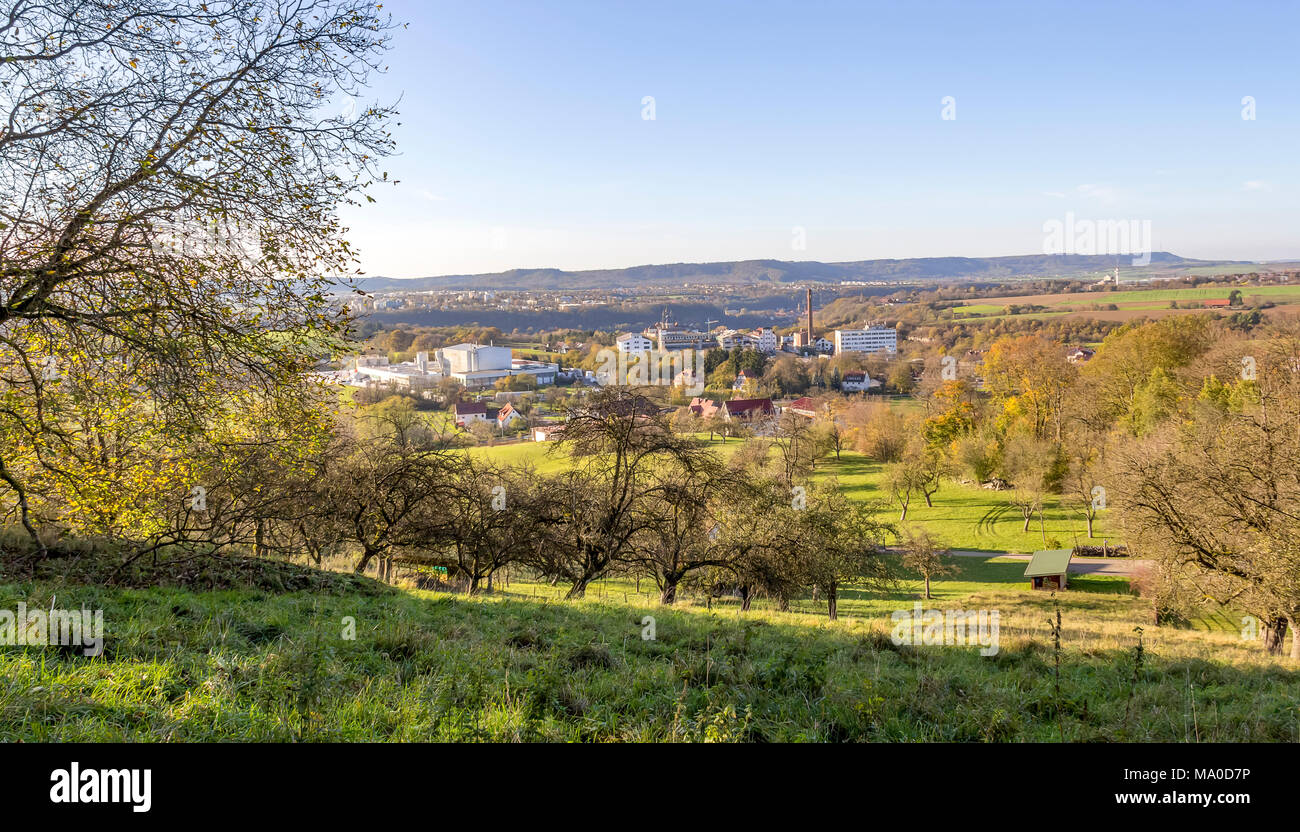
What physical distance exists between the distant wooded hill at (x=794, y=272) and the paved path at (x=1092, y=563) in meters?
133

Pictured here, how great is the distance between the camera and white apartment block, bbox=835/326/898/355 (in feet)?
394

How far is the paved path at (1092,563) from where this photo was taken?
33.2 m

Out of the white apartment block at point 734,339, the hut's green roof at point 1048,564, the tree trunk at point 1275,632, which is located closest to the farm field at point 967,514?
the hut's green roof at point 1048,564

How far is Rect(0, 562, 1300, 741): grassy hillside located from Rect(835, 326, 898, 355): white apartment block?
119 m

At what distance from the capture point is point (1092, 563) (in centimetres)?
3544

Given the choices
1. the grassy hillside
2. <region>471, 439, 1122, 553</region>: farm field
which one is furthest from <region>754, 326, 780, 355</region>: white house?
the grassy hillside

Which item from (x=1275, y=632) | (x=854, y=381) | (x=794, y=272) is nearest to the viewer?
(x=1275, y=632)

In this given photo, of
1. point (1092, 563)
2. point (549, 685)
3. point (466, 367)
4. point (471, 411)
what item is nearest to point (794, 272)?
point (466, 367)

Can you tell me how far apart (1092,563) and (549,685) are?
40.5 metres

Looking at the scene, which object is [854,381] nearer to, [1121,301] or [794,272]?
[1121,301]

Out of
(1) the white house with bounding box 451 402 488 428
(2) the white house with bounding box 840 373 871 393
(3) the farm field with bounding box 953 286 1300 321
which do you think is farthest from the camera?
(2) the white house with bounding box 840 373 871 393

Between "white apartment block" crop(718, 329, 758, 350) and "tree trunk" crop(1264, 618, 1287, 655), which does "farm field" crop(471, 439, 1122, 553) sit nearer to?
"tree trunk" crop(1264, 618, 1287, 655)
